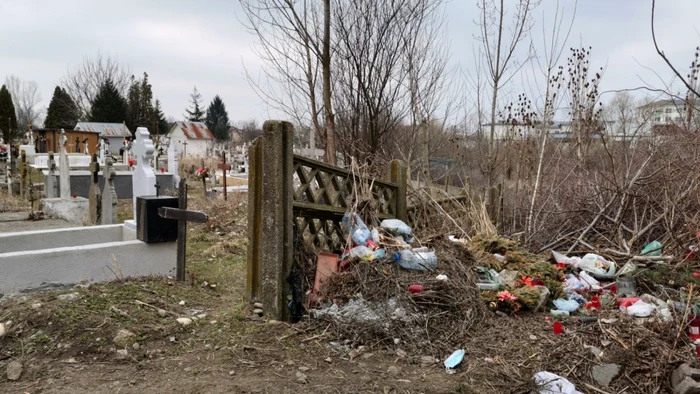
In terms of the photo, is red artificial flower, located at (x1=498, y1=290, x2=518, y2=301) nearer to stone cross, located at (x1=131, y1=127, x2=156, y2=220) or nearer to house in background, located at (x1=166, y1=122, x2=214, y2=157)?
stone cross, located at (x1=131, y1=127, x2=156, y2=220)

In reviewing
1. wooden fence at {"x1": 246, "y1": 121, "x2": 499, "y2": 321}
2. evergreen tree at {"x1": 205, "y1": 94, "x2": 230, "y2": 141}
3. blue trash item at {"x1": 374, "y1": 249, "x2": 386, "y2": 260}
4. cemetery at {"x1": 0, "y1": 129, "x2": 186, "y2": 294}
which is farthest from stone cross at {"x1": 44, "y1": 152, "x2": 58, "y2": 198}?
evergreen tree at {"x1": 205, "y1": 94, "x2": 230, "y2": 141}

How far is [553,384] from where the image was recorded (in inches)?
128

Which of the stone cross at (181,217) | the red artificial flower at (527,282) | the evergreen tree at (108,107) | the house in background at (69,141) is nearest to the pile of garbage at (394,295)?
the red artificial flower at (527,282)

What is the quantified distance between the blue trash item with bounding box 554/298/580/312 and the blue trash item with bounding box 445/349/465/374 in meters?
1.56

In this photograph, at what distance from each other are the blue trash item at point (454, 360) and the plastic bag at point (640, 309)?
Result: 1.79 meters

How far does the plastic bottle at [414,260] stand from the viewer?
4465 mm

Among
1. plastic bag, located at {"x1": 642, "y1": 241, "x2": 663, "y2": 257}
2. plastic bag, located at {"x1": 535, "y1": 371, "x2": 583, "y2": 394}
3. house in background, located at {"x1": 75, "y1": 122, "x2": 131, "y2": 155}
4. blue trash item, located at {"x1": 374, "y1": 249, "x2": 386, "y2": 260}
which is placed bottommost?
plastic bag, located at {"x1": 535, "y1": 371, "x2": 583, "y2": 394}

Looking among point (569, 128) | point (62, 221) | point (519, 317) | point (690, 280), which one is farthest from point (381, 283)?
point (62, 221)

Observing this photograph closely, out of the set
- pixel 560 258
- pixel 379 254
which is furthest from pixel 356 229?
pixel 560 258

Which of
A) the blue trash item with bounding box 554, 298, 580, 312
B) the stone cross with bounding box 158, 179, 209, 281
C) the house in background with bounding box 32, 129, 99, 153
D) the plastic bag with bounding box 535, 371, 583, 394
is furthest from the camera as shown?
the house in background with bounding box 32, 129, 99, 153

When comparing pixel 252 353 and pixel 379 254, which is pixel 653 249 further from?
pixel 252 353

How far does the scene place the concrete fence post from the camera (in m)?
4.12

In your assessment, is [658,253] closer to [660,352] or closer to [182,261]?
[660,352]

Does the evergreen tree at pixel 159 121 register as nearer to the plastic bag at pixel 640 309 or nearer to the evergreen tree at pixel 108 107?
the evergreen tree at pixel 108 107
